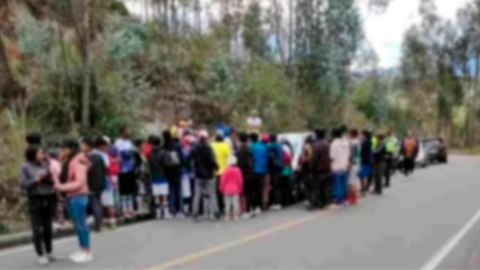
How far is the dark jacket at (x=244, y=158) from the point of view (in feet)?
60.3

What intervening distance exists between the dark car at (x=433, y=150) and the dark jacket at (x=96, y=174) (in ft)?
105

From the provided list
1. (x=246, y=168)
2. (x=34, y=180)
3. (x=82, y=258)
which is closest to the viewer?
(x=34, y=180)

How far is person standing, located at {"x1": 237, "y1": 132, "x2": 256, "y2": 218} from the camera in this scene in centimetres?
1841

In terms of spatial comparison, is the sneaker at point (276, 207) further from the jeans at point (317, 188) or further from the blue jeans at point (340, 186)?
the blue jeans at point (340, 186)

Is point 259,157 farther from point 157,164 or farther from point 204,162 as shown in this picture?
point 157,164

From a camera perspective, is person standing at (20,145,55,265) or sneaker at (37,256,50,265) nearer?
person standing at (20,145,55,265)

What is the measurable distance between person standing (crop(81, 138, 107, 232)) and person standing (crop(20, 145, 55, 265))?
7.92 feet

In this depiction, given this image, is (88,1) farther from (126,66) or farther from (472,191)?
(472,191)

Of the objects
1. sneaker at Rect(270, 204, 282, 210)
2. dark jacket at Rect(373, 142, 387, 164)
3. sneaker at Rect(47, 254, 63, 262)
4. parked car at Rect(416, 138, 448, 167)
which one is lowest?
parked car at Rect(416, 138, 448, 167)

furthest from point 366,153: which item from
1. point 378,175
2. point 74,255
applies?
point 74,255

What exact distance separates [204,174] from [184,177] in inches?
31.2

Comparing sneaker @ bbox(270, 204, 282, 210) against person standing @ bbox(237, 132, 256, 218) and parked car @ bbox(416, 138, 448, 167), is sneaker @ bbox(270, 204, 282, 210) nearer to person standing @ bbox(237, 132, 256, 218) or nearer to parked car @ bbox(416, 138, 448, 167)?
person standing @ bbox(237, 132, 256, 218)

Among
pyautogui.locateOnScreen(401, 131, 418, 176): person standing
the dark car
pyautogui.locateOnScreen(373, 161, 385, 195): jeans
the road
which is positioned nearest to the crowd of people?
the road

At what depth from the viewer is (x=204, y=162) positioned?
17.5 m
